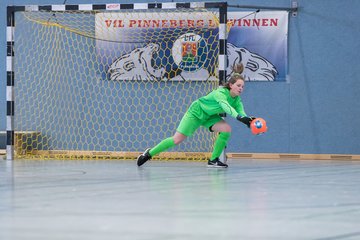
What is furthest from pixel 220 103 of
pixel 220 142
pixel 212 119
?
pixel 220 142

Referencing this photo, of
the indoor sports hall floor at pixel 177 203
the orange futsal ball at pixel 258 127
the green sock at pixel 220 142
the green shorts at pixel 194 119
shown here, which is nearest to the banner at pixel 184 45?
the green shorts at pixel 194 119

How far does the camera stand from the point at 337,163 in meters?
12.1

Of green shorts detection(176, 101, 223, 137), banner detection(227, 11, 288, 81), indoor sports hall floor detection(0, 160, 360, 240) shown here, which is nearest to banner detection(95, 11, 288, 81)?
banner detection(227, 11, 288, 81)

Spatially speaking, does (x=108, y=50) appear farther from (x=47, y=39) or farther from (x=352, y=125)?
(x=352, y=125)

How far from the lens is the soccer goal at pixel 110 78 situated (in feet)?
44.3

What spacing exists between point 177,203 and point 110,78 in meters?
7.90

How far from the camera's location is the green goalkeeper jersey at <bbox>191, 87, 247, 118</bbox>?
33.3 feet

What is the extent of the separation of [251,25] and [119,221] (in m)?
8.78

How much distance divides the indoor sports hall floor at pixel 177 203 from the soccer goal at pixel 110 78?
329 centimetres

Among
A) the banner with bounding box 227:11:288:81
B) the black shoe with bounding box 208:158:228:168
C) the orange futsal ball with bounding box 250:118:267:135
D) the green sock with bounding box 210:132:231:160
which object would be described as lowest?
the black shoe with bounding box 208:158:228:168

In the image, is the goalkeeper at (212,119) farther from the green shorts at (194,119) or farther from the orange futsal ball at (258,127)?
the orange futsal ball at (258,127)

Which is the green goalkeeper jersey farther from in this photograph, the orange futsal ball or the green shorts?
the orange futsal ball

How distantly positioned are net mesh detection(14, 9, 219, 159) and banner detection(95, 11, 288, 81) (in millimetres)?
18

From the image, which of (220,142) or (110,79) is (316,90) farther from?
(110,79)
